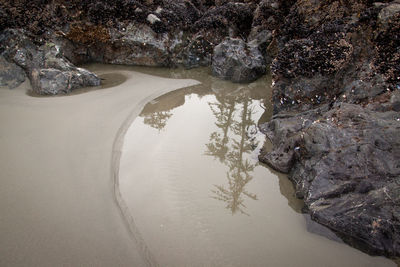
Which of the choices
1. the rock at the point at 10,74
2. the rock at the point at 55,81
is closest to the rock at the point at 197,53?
the rock at the point at 55,81

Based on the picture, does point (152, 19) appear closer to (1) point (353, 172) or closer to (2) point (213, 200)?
(2) point (213, 200)

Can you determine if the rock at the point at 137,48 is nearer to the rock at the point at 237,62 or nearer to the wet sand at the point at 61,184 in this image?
the rock at the point at 237,62

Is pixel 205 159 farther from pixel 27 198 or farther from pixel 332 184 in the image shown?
pixel 27 198

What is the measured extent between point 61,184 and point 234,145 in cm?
252

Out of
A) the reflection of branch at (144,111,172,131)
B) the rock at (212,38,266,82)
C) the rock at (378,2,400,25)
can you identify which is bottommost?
the reflection of branch at (144,111,172,131)

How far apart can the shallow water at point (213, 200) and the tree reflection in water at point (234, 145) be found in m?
0.02

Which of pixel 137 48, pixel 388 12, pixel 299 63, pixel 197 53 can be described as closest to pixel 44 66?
pixel 137 48

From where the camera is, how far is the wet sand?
7.27 ft

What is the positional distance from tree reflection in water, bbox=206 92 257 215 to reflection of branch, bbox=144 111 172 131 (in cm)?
97

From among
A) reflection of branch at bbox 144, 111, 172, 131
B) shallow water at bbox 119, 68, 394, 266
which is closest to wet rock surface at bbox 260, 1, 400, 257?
shallow water at bbox 119, 68, 394, 266

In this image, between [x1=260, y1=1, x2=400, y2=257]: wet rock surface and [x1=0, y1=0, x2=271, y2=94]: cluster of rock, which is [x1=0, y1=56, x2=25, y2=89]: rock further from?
[x1=260, y1=1, x2=400, y2=257]: wet rock surface

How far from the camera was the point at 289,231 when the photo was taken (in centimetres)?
250

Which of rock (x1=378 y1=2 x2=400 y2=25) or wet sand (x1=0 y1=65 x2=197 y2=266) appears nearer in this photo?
wet sand (x1=0 y1=65 x2=197 y2=266)

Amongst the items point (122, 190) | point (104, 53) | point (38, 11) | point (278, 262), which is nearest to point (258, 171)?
point (278, 262)
